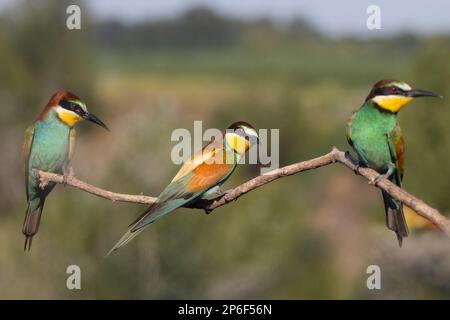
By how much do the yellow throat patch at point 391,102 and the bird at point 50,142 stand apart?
3.31ft

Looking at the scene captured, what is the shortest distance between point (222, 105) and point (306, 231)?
12175 mm

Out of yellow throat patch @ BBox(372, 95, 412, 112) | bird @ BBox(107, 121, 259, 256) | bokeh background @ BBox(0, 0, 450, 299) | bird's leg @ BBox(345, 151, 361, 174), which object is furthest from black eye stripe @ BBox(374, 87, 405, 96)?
bokeh background @ BBox(0, 0, 450, 299)

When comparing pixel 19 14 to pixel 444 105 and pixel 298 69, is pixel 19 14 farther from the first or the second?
pixel 444 105

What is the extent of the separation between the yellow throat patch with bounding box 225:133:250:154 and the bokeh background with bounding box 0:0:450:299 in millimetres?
6103

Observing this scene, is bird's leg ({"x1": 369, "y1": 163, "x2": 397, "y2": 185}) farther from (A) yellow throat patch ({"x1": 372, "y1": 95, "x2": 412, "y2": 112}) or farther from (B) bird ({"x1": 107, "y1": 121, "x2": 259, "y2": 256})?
(B) bird ({"x1": 107, "y1": 121, "x2": 259, "y2": 256})

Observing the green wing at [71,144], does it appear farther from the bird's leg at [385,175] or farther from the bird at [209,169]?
the bird's leg at [385,175]

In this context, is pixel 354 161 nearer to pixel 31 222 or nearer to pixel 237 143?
pixel 237 143

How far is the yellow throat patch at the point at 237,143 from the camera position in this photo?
9.47 ft

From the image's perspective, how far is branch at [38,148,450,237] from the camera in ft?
7.81

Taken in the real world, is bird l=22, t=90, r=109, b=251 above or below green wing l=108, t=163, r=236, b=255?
above

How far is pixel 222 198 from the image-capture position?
2.85 metres

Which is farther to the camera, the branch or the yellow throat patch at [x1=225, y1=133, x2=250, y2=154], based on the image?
the yellow throat patch at [x1=225, y1=133, x2=250, y2=154]

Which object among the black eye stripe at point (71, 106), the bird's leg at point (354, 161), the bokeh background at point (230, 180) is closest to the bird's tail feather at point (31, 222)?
the black eye stripe at point (71, 106)

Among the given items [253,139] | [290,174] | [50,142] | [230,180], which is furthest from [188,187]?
[230,180]
